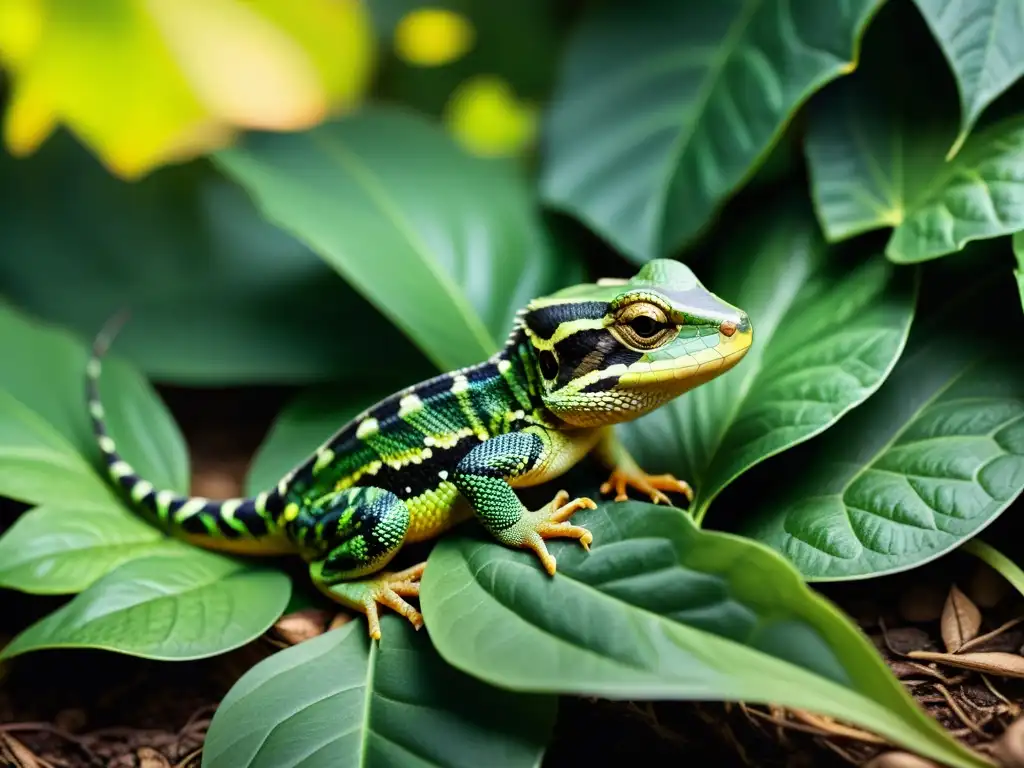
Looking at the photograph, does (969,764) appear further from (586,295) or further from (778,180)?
(778,180)

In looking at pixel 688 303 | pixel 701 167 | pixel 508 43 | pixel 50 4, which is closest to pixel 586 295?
pixel 688 303

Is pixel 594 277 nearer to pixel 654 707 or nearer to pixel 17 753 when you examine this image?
pixel 654 707

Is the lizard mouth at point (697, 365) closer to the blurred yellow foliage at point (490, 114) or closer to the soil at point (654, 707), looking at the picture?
the soil at point (654, 707)

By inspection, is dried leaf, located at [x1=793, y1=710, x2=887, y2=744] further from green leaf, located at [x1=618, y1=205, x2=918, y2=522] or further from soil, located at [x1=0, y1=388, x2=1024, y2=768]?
green leaf, located at [x1=618, y1=205, x2=918, y2=522]

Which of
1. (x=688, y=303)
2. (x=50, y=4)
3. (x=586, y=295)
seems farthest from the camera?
(x=50, y=4)

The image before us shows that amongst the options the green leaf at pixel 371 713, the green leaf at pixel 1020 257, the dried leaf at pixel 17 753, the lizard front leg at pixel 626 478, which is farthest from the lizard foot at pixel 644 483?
the dried leaf at pixel 17 753
